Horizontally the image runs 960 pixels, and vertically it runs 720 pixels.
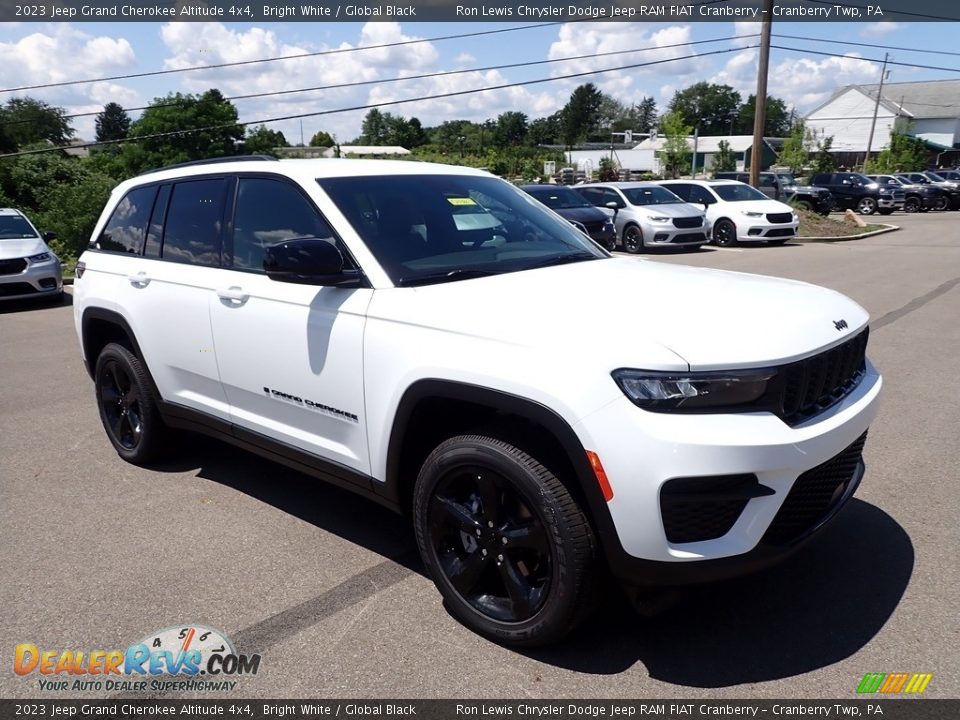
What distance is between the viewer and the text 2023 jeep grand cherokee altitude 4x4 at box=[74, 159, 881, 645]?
2613 mm

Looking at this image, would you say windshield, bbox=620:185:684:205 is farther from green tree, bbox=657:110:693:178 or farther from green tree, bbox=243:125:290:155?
green tree, bbox=243:125:290:155

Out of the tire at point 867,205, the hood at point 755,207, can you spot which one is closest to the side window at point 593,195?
the hood at point 755,207

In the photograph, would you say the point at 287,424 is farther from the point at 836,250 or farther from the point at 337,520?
the point at 836,250

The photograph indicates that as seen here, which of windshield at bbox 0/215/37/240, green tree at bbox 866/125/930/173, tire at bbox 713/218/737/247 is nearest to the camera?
windshield at bbox 0/215/37/240

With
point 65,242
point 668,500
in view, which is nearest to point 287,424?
point 668,500

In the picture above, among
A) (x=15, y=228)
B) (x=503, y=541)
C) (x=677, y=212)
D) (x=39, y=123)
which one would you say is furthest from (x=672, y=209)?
(x=39, y=123)

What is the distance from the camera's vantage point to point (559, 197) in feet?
61.7

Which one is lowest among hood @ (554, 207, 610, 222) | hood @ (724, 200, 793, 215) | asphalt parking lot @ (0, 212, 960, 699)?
hood @ (724, 200, 793, 215)

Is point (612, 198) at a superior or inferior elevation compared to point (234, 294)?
inferior

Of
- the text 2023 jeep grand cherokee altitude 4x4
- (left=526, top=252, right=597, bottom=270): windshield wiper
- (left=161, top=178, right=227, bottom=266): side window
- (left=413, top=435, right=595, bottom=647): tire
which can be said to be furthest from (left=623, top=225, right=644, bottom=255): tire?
(left=413, top=435, right=595, bottom=647): tire

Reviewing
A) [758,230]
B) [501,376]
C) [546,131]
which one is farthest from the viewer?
Answer: [546,131]

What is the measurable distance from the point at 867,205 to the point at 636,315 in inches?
1397

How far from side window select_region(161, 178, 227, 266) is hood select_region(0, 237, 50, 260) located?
9118 millimetres

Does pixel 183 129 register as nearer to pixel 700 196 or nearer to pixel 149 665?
pixel 700 196
